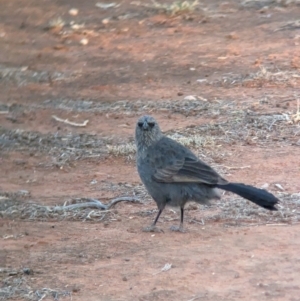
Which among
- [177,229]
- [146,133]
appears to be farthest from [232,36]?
[177,229]

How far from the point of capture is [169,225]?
6.80 meters

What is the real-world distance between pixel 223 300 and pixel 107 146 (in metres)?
3.82

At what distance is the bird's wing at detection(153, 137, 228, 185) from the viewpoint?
21.3 ft

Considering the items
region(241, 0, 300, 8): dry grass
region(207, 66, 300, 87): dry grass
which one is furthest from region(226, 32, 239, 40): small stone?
region(207, 66, 300, 87): dry grass

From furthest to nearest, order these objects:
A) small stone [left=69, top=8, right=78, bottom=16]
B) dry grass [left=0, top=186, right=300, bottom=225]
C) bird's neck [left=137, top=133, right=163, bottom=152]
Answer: small stone [left=69, top=8, right=78, bottom=16]
bird's neck [left=137, top=133, right=163, bottom=152]
dry grass [left=0, top=186, right=300, bottom=225]

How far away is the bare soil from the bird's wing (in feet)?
1.25

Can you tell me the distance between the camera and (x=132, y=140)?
29.3 feet

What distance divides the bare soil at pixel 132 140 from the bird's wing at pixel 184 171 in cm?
38

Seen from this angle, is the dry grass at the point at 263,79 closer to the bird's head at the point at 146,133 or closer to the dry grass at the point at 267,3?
the bird's head at the point at 146,133

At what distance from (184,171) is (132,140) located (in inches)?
93.3

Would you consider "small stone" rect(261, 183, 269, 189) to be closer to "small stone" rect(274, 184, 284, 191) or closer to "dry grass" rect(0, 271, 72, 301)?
"small stone" rect(274, 184, 284, 191)

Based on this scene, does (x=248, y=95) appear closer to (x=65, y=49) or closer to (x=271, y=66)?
(x=271, y=66)

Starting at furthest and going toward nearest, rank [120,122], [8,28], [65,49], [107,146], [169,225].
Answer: [8,28], [65,49], [120,122], [107,146], [169,225]

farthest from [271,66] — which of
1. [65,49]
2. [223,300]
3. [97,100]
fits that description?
[223,300]
